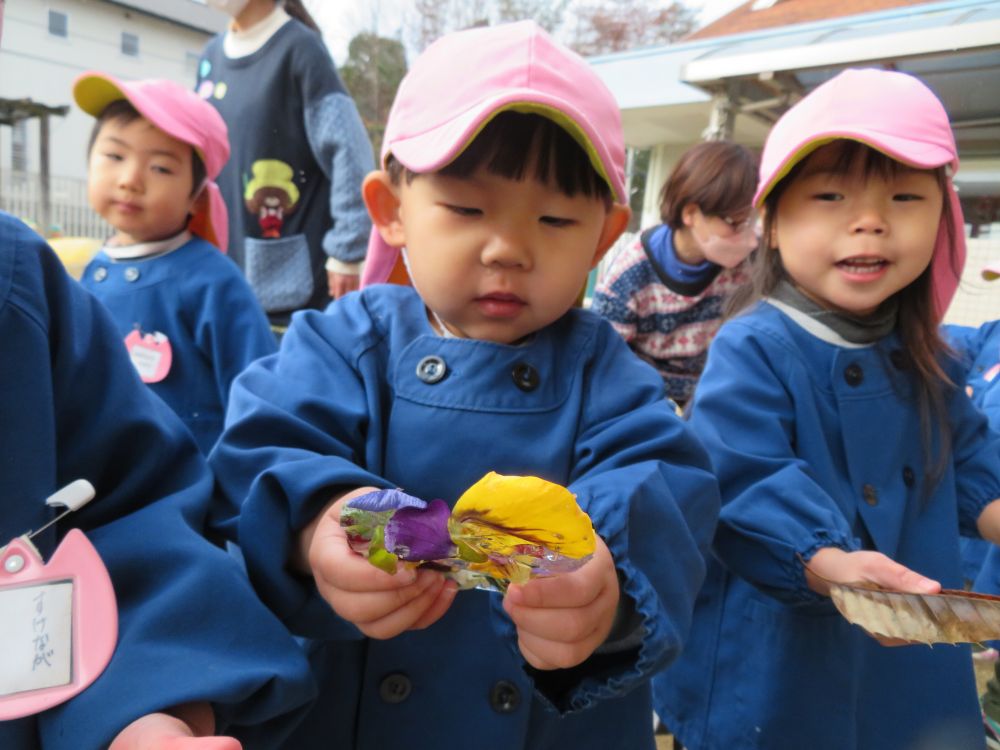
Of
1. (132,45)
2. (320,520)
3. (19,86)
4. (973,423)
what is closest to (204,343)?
(320,520)

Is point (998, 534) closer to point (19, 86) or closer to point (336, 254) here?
point (336, 254)

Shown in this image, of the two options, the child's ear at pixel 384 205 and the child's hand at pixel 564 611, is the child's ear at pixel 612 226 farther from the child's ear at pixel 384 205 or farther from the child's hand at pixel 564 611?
the child's hand at pixel 564 611

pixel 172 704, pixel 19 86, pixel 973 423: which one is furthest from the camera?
pixel 19 86

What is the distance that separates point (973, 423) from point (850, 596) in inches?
33.1

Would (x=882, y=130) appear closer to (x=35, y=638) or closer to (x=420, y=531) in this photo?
(x=420, y=531)

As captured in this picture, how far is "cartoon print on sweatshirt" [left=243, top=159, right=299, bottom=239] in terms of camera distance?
274 centimetres

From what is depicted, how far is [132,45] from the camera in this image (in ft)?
18.5

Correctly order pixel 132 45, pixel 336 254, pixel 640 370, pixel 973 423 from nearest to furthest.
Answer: pixel 640 370 < pixel 973 423 < pixel 336 254 < pixel 132 45

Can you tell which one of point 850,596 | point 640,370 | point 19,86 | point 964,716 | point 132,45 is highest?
point 132,45

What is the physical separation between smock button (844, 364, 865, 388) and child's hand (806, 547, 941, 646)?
398mm

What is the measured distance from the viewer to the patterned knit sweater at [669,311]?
3.05 meters

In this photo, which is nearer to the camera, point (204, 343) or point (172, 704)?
point (172, 704)

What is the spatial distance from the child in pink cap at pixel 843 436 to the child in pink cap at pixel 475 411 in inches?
11.9

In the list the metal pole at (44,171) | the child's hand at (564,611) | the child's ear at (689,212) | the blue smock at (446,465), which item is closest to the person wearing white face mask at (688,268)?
the child's ear at (689,212)
